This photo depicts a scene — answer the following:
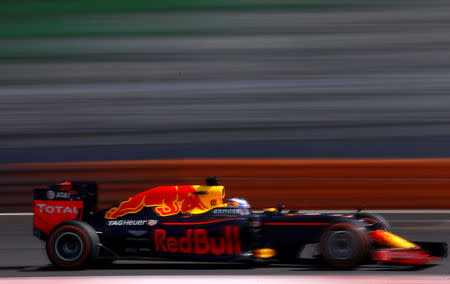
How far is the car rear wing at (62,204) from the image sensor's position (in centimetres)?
791

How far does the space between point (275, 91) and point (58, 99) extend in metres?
4.58

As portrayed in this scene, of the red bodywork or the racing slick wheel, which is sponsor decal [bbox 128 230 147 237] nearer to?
the racing slick wheel

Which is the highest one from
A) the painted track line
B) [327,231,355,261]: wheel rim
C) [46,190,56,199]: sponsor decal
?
[46,190,56,199]: sponsor decal

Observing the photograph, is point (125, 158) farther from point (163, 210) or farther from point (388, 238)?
point (388, 238)

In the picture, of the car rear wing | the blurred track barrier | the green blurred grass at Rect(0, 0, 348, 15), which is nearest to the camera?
the car rear wing

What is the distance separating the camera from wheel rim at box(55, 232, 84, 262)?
24.9 ft

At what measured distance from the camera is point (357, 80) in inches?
595

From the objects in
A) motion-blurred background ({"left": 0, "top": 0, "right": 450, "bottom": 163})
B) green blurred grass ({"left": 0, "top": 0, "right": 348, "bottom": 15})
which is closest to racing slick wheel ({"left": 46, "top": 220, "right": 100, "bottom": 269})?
motion-blurred background ({"left": 0, "top": 0, "right": 450, "bottom": 163})

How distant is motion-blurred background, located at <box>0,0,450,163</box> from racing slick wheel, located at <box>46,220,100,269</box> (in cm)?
721

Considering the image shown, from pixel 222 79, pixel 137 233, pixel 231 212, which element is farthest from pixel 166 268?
pixel 222 79

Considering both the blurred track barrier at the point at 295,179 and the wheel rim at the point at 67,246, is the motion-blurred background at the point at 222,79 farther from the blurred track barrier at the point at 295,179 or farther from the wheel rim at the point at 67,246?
Answer: the wheel rim at the point at 67,246

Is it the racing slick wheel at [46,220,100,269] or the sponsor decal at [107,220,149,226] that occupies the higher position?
the sponsor decal at [107,220,149,226]

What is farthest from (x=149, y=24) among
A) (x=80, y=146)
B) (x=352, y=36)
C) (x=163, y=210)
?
(x=163, y=210)

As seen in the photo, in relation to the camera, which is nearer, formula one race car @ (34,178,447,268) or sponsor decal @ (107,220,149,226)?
formula one race car @ (34,178,447,268)
